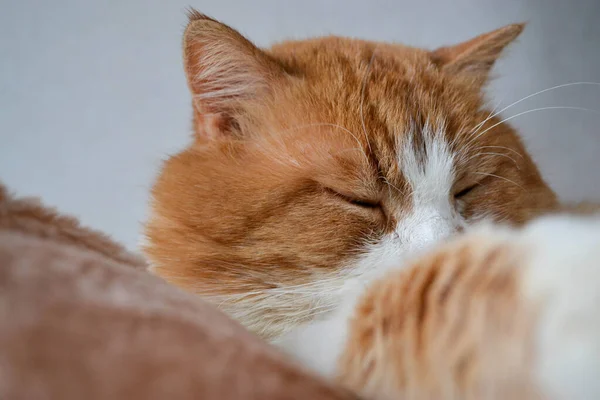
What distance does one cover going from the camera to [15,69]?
1.51 metres

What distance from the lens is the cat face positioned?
30.2 inches

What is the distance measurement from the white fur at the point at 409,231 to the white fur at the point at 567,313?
9.6 inches

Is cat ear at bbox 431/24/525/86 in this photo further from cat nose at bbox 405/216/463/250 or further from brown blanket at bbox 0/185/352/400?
brown blanket at bbox 0/185/352/400

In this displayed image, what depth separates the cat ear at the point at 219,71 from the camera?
2.72ft

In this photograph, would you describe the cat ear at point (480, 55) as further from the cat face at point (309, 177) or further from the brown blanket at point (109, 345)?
the brown blanket at point (109, 345)

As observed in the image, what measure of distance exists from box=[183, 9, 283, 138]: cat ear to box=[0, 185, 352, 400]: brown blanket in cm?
51

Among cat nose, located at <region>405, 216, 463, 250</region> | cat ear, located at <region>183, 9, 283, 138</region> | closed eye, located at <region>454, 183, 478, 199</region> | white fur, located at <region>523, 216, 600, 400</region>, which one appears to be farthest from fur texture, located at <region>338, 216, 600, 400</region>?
cat ear, located at <region>183, 9, 283, 138</region>

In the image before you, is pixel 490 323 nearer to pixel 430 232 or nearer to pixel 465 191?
pixel 430 232

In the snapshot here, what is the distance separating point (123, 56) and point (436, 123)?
3.74 ft

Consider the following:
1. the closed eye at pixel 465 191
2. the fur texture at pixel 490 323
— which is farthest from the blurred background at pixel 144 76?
the fur texture at pixel 490 323

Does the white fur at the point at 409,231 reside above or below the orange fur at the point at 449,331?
above

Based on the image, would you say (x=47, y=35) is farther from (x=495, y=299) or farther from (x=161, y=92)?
(x=495, y=299)

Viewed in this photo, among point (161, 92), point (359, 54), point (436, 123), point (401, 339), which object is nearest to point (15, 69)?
point (161, 92)

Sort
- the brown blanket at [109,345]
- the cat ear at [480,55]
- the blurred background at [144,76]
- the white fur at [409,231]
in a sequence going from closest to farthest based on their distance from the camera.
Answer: the brown blanket at [109,345]
the white fur at [409,231]
the cat ear at [480,55]
the blurred background at [144,76]
